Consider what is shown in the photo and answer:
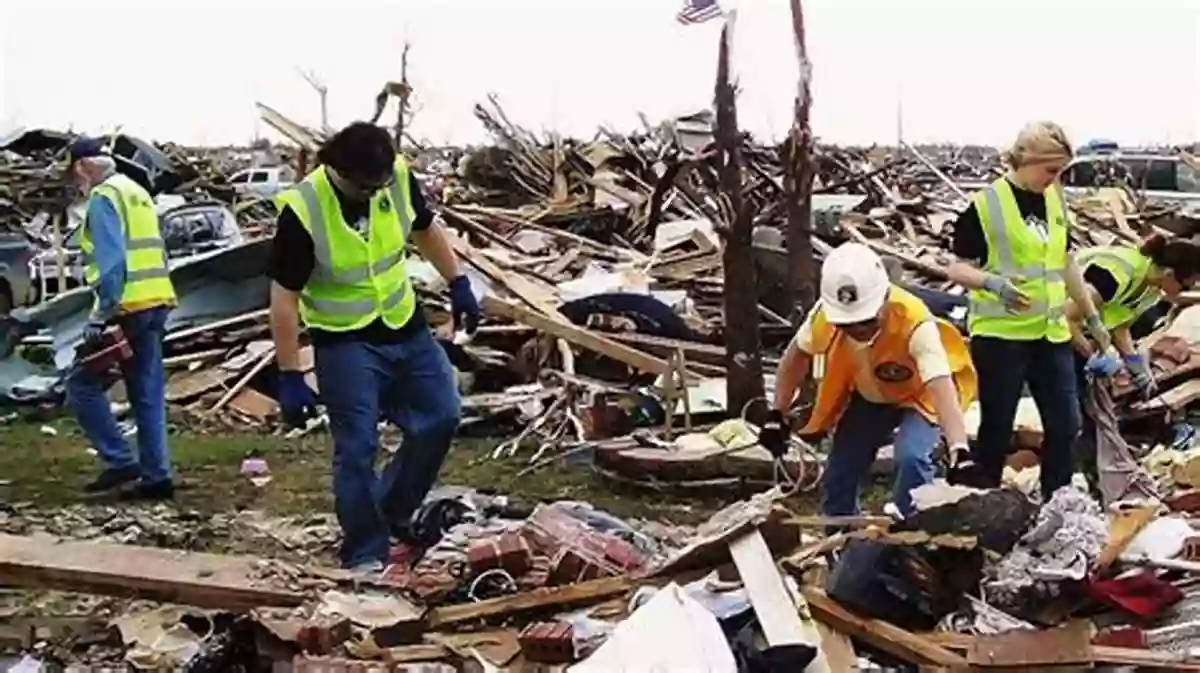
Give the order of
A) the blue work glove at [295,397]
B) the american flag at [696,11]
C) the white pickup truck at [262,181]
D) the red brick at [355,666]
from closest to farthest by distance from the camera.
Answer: the red brick at [355,666] → the blue work glove at [295,397] → the american flag at [696,11] → the white pickup truck at [262,181]

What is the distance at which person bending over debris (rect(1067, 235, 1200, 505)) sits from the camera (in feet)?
23.7

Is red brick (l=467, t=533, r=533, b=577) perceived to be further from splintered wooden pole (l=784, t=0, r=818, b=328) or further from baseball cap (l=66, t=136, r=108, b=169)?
splintered wooden pole (l=784, t=0, r=818, b=328)

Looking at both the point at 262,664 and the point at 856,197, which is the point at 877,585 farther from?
the point at 856,197

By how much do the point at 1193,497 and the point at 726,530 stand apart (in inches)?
84.1

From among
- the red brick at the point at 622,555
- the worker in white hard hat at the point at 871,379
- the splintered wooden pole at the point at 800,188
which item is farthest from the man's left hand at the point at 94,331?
the splintered wooden pole at the point at 800,188

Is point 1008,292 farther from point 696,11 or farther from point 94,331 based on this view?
point 94,331

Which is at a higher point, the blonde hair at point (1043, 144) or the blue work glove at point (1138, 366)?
the blonde hair at point (1043, 144)

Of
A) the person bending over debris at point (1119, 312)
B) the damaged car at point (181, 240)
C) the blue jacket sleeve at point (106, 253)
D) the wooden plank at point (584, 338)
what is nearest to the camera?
the person bending over debris at point (1119, 312)

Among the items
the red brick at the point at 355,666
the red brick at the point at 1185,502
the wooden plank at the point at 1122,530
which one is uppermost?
the wooden plank at the point at 1122,530

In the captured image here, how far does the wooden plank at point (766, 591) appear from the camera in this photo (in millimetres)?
4750

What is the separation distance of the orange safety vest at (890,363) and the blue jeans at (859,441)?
0.04m

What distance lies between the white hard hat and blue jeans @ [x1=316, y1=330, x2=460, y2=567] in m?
1.79

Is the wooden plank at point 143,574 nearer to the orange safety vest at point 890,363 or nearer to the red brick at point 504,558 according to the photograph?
the red brick at point 504,558

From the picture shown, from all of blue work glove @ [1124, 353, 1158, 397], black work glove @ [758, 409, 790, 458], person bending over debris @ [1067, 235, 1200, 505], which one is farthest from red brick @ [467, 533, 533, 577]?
blue work glove @ [1124, 353, 1158, 397]
